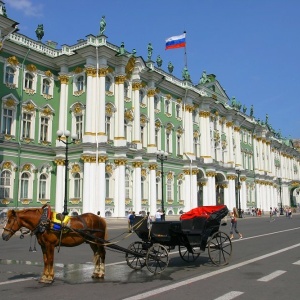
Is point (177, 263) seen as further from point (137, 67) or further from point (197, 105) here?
point (197, 105)

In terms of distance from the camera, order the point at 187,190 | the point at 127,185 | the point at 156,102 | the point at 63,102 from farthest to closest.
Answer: the point at 187,190
the point at 156,102
the point at 127,185
the point at 63,102

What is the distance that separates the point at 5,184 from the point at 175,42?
81.1ft

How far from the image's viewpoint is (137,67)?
133 ft

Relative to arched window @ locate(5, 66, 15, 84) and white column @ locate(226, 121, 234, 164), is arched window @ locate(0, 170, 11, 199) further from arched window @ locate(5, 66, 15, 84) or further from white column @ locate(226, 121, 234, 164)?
white column @ locate(226, 121, 234, 164)

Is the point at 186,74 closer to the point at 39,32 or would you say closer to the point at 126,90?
the point at 126,90

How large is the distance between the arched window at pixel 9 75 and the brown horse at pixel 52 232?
26.6m

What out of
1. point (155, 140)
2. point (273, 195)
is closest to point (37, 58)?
point (155, 140)

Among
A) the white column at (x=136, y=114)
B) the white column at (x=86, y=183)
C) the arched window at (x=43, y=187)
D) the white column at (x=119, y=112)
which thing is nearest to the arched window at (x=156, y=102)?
the white column at (x=136, y=114)

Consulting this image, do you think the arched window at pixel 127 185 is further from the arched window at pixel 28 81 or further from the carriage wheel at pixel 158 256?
the carriage wheel at pixel 158 256

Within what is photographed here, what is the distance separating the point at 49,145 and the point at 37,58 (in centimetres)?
823

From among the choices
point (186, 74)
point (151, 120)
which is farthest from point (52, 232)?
point (186, 74)

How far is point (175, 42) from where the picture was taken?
4506 centimetres

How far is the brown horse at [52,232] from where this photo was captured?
380 inches

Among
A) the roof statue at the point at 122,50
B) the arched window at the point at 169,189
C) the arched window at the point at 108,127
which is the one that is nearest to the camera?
the arched window at the point at 108,127
